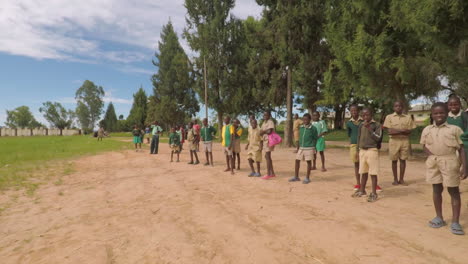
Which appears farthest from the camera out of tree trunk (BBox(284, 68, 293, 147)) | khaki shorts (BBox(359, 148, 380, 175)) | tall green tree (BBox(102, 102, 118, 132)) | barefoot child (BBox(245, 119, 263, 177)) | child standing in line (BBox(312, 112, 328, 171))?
tall green tree (BBox(102, 102, 118, 132))

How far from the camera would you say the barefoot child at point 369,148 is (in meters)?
5.61

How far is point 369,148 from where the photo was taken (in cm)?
571

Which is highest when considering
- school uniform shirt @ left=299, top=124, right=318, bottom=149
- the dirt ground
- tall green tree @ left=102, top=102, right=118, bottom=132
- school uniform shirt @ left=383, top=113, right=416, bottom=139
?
tall green tree @ left=102, top=102, right=118, bottom=132

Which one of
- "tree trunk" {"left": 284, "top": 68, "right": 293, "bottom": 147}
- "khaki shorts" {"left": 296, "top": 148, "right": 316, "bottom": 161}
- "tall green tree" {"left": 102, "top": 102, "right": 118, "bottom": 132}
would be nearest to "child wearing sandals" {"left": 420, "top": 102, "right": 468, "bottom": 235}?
"khaki shorts" {"left": 296, "top": 148, "right": 316, "bottom": 161}

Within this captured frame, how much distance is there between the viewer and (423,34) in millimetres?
9852

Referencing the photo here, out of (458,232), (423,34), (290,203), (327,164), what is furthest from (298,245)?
(423,34)

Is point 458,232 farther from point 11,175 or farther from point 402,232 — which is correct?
point 11,175

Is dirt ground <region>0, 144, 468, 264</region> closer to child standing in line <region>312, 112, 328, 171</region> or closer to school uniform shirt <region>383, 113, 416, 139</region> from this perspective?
school uniform shirt <region>383, 113, 416, 139</region>

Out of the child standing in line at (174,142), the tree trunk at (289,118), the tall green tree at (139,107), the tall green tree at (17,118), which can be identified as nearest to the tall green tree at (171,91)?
the tall green tree at (139,107)

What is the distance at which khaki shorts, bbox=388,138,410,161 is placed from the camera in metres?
6.81

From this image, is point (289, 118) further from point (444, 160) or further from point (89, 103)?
point (89, 103)

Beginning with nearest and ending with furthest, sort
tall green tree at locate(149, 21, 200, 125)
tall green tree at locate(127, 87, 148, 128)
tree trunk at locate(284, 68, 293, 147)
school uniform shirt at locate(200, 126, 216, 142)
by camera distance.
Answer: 1. school uniform shirt at locate(200, 126, 216, 142)
2. tree trunk at locate(284, 68, 293, 147)
3. tall green tree at locate(149, 21, 200, 125)
4. tall green tree at locate(127, 87, 148, 128)

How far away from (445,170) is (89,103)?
91.6 m

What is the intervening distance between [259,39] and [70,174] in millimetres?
15941
